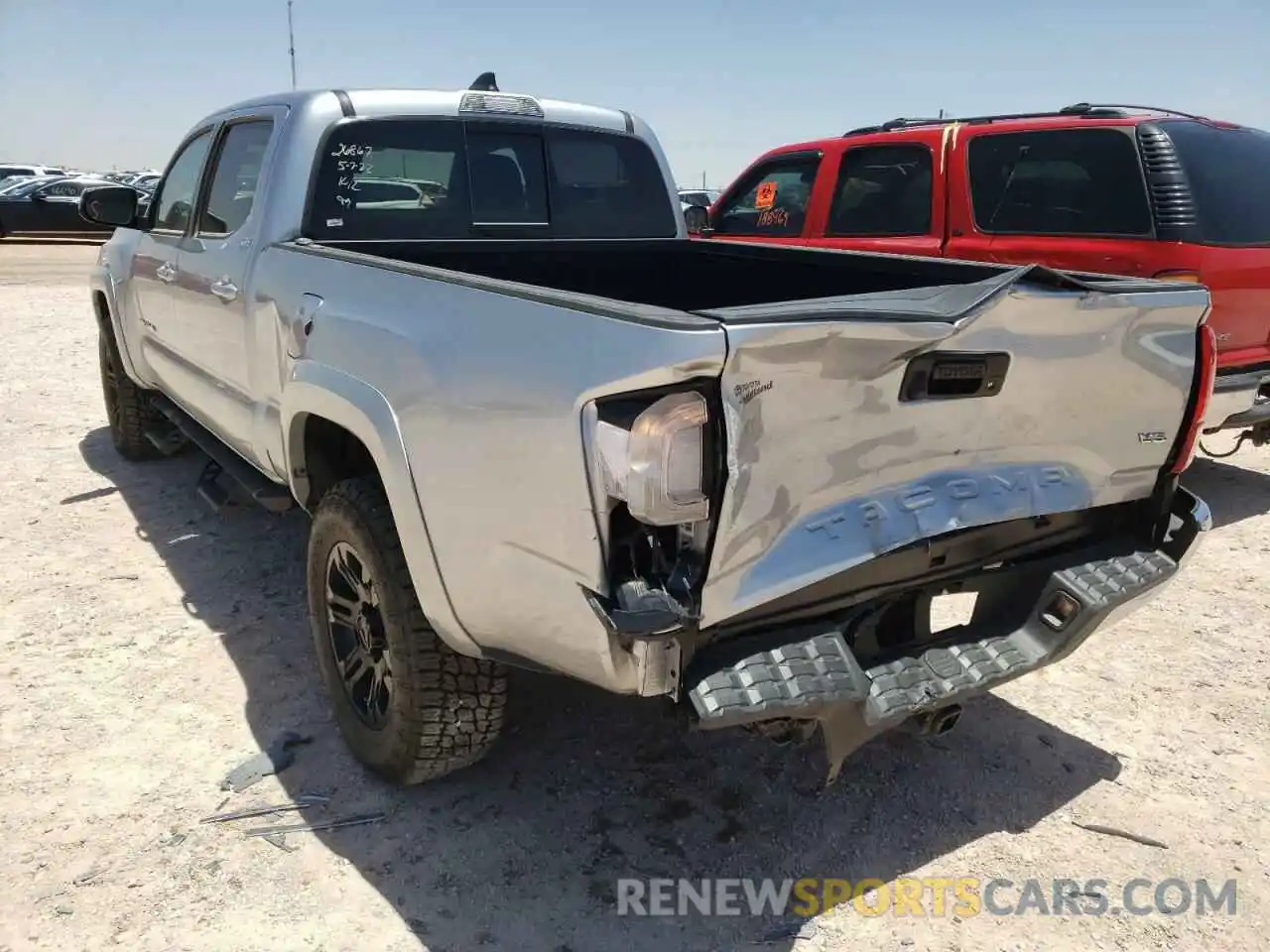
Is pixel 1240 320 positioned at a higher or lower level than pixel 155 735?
higher

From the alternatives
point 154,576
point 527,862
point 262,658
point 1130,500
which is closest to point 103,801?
point 262,658

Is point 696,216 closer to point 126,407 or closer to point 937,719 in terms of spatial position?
point 126,407

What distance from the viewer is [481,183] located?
4.06 metres

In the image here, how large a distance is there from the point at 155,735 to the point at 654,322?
7.35 feet

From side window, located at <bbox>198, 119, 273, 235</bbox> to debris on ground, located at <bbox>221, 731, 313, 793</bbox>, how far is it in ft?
6.22

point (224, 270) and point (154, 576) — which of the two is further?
point (154, 576)

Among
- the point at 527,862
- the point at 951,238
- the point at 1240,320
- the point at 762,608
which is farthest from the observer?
the point at 951,238

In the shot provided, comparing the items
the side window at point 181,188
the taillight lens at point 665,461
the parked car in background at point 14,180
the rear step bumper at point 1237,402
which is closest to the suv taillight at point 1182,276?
the rear step bumper at point 1237,402

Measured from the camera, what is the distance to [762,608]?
2.15m

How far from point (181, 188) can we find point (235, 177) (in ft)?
2.94

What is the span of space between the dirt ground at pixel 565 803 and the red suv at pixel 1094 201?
5.86ft

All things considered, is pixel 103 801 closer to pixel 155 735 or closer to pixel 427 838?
pixel 155 735

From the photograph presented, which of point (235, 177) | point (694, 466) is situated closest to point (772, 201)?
point (235, 177)

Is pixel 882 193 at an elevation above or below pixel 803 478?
above
